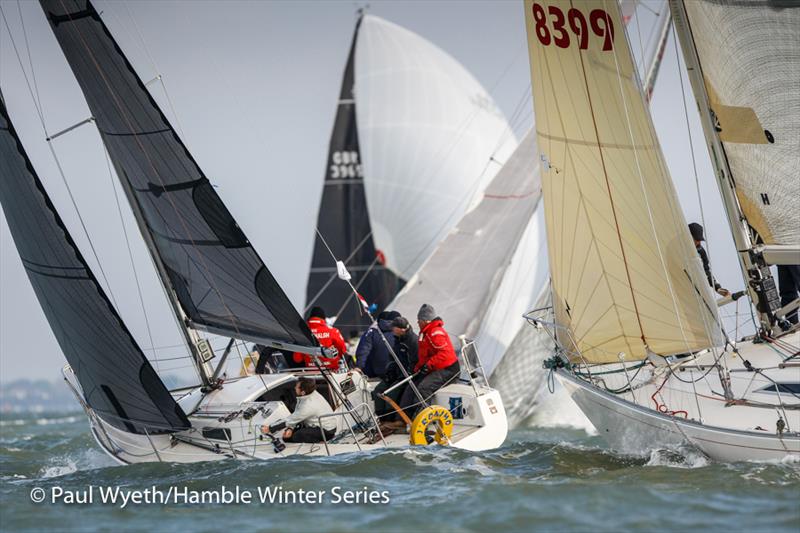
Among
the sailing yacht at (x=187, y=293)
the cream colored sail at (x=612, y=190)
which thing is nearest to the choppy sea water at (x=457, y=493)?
the sailing yacht at (x=187, y=293)

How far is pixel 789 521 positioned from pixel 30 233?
6527mm

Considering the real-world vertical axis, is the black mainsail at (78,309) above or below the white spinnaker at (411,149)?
below

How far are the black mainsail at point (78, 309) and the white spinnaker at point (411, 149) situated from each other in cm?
1262

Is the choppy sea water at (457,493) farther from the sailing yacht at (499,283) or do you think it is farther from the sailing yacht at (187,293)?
the sailing yacht at (499,283)

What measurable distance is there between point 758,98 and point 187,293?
5.25m

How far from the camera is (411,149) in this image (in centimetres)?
2244

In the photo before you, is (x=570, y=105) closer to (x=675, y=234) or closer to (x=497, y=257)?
(x=675, y=234)

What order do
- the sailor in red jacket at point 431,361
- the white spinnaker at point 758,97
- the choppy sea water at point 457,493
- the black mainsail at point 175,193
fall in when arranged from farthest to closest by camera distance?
the sailor in red jacket at point 431,361 < the black mainsail at point 175,193 < the white spinnaker at point 758,97 < the choppy sea water at point 457,493

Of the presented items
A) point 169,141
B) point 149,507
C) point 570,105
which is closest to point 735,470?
point 570,105

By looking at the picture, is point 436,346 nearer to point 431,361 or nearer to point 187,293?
point 431,361

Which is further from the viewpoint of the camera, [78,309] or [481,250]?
[481,250]

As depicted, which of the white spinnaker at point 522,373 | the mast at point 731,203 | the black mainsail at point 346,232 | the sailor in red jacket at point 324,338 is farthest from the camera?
the black mainsail at point 346,232

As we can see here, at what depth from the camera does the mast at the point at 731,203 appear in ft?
30.0

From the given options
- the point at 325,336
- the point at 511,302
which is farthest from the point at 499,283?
the point at 325,336
